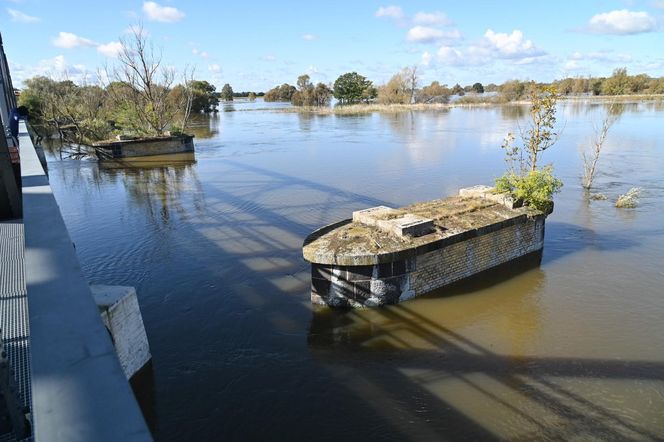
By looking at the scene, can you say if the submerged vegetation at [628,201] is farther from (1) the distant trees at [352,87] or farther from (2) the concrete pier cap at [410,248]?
(1) the distant trees at [352,87]

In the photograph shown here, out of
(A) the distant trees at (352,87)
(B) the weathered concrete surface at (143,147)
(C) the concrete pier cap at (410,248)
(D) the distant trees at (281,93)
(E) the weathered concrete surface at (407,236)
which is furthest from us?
(D) the distant trees at (281,93)

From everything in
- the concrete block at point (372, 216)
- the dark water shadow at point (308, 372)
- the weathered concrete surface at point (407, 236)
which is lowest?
the dark water shadow at point (308, 372)

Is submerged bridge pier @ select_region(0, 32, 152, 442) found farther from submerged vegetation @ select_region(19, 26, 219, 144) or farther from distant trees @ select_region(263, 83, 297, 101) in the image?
distant trees @ select_region(263, 83, 297, 101)

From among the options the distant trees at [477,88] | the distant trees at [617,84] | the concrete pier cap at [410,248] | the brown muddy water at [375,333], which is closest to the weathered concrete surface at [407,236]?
the concrete pier cap at [410,248]

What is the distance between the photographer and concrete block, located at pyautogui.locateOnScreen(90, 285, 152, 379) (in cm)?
553

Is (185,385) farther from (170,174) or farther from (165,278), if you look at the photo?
(170,174)

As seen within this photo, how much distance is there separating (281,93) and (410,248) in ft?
417

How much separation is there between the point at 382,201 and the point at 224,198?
5.76 m

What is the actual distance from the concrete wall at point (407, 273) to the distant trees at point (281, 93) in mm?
120816

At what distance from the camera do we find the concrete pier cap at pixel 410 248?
7.81m

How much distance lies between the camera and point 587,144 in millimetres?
27375

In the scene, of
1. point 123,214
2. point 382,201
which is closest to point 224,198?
point 123,214

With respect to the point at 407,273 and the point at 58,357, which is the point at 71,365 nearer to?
the point at 58,357

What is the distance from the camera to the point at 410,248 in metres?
7.89
